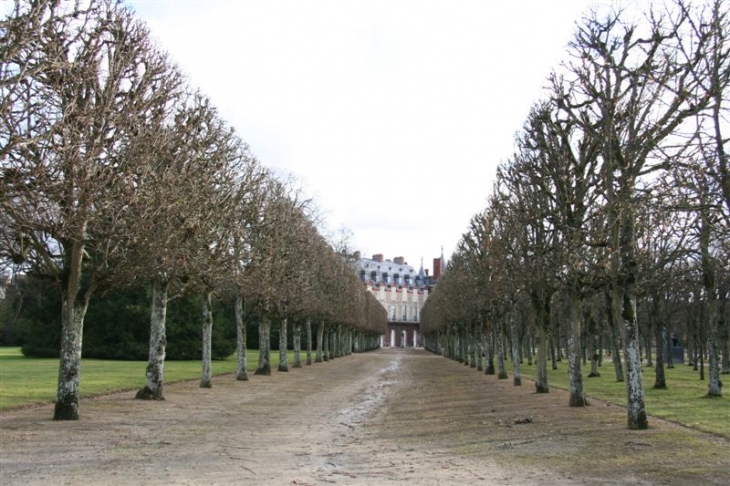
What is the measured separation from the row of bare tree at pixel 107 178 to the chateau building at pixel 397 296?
130 m

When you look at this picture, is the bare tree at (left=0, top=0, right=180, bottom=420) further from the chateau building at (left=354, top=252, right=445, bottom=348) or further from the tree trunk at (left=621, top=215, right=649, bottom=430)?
the chateau building at (left=354, top=252, right=445, bottom=348)

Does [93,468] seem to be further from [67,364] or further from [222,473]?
[67,364]

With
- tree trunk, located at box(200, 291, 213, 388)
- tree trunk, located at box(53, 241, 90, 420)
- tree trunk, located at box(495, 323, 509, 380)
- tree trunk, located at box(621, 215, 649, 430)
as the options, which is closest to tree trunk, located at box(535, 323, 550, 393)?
tree trunk, located at box(621, 215, 649, 430)

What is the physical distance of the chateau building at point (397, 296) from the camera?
15675cm

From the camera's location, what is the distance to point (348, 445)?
546 inches

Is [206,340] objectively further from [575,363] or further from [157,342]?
[575,363]

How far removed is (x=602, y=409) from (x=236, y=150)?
668 inches

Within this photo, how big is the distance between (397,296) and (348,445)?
477 feet

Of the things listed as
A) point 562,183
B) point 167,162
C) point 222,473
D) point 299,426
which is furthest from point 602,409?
point 167,162

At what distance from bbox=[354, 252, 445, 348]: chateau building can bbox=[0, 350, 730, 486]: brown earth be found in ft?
437

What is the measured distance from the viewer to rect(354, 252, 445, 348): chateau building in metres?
157

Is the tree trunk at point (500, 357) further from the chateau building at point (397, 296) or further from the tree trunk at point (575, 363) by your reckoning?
the chateau building at point (397, 296)

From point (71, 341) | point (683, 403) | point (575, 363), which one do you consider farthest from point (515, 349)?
point (71, 341)

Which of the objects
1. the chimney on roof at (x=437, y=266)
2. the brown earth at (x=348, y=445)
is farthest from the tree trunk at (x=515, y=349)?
the chimney on roof at (x=437, y=266)
